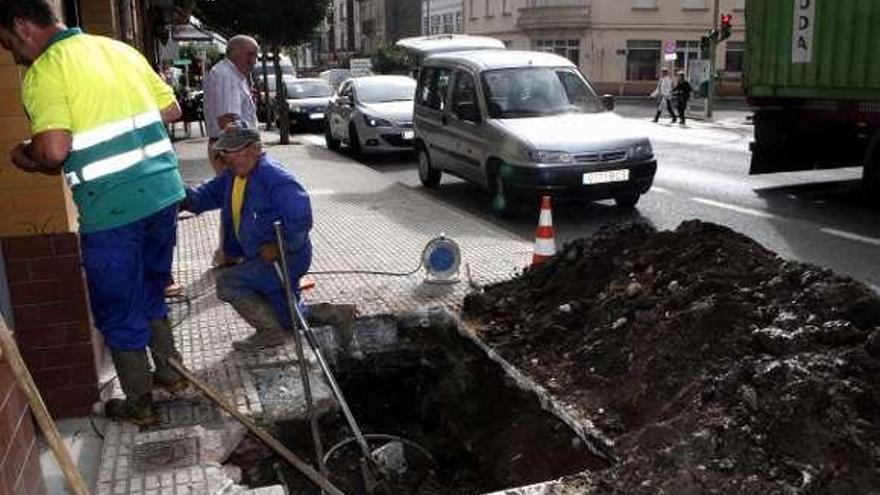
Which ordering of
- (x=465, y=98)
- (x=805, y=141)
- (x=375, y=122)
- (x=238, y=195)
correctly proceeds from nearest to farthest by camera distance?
(x=238, y=195)
(x=465, y=98)
(x=805, y=141)
(x=375, y=122)

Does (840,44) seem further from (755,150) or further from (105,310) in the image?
(105,310)

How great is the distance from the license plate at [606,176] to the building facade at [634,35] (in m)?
38.8

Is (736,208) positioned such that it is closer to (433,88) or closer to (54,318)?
(433,88)

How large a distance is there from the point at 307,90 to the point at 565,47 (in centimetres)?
2831

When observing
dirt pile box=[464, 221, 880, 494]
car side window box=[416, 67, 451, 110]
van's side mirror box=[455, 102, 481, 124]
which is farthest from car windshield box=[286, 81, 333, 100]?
dirt pile box=[464, 221, 880, 494]

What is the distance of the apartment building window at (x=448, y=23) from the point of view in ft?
205

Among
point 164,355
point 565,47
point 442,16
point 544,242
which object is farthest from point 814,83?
point 442,16

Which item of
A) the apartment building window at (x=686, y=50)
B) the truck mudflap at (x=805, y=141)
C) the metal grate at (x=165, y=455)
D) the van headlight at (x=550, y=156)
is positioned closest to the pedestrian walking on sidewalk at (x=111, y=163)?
the metal grate at (x=165, y=455)

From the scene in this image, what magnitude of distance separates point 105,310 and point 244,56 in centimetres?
372

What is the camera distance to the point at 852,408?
323 cm

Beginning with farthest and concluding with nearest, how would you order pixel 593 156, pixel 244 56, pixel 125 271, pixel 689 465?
pixel 593 156
pixel 244 56
pixel 125 271
pixel 689 465

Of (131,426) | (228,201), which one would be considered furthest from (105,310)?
(228,201)

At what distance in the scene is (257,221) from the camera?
4.78 metres

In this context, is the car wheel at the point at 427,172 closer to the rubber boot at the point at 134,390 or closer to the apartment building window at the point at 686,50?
the rubber boot at the point at 134,390
